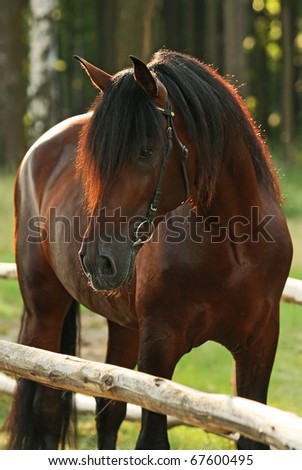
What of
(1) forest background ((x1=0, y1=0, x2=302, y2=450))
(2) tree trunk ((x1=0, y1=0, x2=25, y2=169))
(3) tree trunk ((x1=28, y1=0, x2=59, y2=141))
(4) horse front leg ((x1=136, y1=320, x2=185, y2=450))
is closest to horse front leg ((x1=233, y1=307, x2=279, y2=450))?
(4) horse front leg ((x1=136, y1=320, x2=185, y2=450))

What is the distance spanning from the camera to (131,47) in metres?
12.1

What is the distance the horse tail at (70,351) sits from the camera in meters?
5.43

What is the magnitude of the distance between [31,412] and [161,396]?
89.3 inches

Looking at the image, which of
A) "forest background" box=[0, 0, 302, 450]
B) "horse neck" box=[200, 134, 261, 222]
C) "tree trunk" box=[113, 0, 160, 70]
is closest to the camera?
"horse neck" box=[200, 134, 261, 222]

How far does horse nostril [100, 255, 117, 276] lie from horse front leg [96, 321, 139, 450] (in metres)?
1.71

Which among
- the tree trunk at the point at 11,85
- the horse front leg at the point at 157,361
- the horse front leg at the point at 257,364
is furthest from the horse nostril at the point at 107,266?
the tree trunk at the point at 11,85

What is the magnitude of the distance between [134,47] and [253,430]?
9684 mm

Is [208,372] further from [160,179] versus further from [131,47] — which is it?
[131,47]

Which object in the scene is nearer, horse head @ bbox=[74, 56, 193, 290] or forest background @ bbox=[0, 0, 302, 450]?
horse head @ bbox=[74, 56, 193, 290]

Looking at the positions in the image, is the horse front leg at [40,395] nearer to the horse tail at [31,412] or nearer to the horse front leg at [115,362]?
the horse tail at [31,412]

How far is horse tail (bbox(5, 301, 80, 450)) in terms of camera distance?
17.3 ft

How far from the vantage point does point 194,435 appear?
6.38 metres

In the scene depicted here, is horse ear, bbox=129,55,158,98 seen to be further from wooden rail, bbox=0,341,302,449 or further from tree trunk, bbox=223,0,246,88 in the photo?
tree trunk, bbox=223,0,246,88
